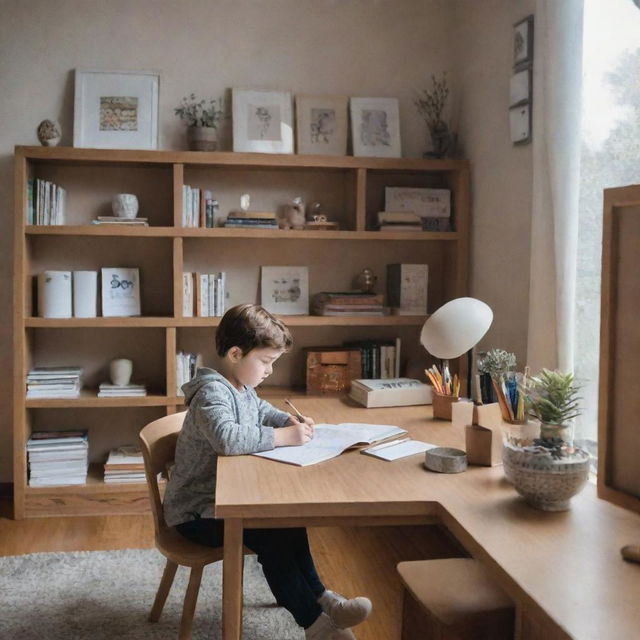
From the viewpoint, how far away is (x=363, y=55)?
3.78 metres

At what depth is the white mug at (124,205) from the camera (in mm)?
3453

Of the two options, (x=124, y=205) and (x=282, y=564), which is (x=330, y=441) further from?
(x=124, y=205)

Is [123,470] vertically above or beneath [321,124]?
beneath

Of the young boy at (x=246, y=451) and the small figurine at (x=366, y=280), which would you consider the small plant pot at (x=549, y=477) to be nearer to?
the young boy at (x=246, y=451)

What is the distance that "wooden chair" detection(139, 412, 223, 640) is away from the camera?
A: 2.03 meters

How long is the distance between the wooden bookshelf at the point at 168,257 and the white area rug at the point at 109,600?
24.0 inches

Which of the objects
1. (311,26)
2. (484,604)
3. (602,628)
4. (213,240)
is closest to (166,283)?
(213,240)

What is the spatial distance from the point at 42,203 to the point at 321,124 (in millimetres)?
1357

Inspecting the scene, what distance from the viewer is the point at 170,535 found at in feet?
6.90

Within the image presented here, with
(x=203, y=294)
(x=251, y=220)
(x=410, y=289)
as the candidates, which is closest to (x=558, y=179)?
(x=410, y=289)

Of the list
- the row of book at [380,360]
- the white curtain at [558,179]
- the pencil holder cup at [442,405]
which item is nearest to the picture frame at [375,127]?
the row of book at [380,360]

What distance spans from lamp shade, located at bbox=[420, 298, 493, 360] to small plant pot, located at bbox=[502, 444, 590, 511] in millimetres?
559

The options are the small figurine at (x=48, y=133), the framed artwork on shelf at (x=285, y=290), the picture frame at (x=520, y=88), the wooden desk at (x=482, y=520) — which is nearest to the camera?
the wooden desk at (x=482, y=520)

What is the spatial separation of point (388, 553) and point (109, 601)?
1085 millimetres
